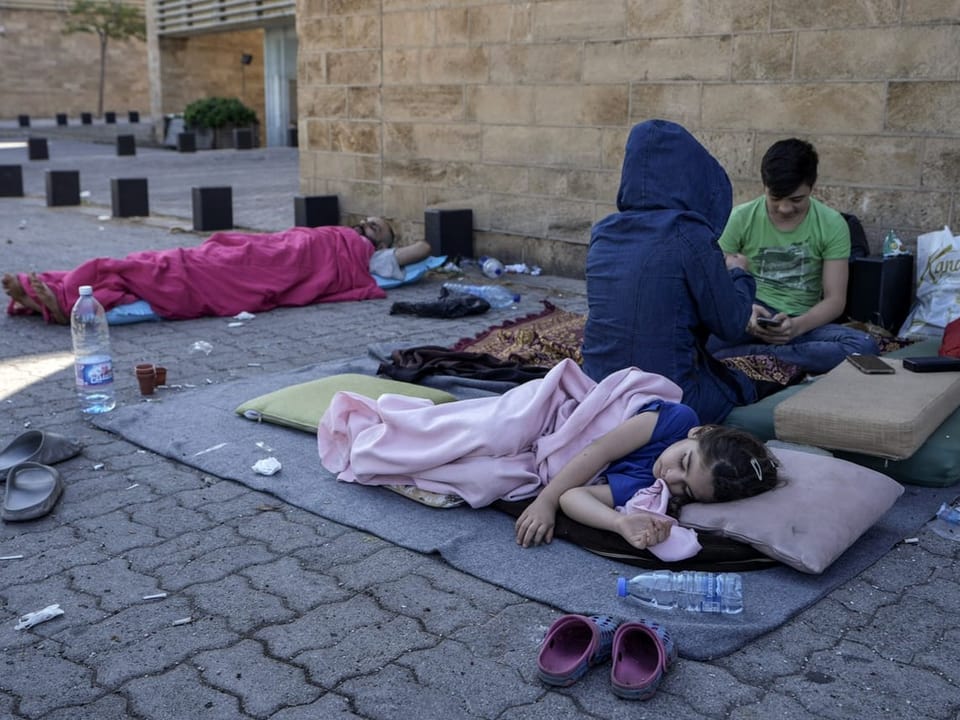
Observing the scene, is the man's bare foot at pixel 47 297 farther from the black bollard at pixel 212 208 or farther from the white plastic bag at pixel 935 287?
the white plastic bag at pixel 935 287

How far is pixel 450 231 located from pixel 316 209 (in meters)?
1.92

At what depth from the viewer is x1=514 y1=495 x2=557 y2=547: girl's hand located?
3.32 metres

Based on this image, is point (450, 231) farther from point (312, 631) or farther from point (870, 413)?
point (312, 631)

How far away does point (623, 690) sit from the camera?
2.49 meters

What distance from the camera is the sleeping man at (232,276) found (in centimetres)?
660

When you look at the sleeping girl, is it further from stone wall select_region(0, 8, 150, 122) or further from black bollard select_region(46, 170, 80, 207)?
stone wall select_region(0, 8, 150, 122)

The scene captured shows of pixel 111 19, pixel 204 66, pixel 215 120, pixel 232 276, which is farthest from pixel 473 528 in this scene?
pixel 111 19

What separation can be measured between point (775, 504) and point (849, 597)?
1.13 ft

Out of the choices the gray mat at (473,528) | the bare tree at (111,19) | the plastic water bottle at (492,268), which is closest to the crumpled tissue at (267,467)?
the gray mat at (473,528)

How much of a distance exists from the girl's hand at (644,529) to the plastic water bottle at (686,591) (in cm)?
14

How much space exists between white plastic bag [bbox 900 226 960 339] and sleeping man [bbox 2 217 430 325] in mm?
3751

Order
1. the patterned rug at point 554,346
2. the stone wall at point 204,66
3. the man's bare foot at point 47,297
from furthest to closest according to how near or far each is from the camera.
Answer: the stone wall at point 204,66 < the man's bare foot at point 47,297 < the patterned rug at point 554,346

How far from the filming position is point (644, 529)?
3113 millimetres

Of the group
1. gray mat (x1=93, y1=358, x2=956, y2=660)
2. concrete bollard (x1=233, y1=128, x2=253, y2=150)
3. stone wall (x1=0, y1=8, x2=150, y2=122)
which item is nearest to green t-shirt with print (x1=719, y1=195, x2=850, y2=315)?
gray mat (x1=93, y1=358, x2=956, y2=660)
